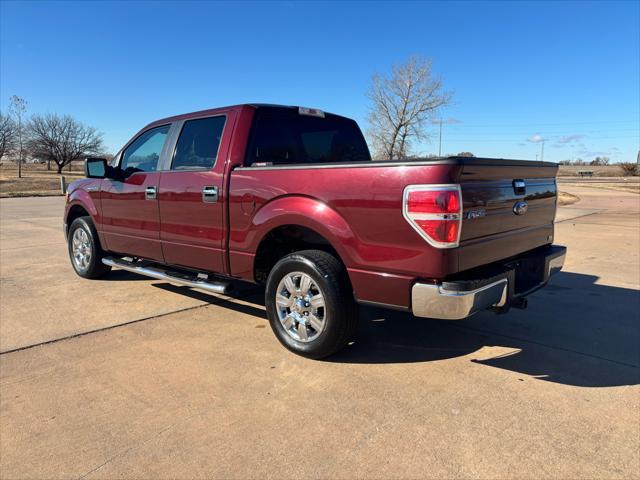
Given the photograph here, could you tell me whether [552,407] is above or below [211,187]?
below

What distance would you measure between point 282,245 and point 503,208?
185 cm

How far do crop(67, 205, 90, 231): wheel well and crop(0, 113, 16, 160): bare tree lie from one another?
203ft

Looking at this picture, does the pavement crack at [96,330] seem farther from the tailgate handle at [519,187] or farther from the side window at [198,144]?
the tailgate handle at [519,187]

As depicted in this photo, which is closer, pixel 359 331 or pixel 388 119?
pixel 359 331

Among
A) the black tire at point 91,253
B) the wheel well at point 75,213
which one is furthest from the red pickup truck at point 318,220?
the wheel well at point 75,213

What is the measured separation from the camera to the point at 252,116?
4.42m

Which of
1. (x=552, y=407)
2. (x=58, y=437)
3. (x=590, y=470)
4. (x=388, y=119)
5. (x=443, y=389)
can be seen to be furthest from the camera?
(x=388, y=119)

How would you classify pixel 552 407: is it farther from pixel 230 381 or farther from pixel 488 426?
pixel 230 381

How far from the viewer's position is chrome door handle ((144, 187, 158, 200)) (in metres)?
5.03

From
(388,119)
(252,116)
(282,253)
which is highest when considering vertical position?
(388,119)

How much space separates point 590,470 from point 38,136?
250 ft

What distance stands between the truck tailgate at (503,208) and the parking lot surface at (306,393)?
0.89m

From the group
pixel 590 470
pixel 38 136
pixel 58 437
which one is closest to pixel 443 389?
pixel 590 470

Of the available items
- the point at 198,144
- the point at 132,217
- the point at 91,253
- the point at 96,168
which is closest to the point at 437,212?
the point at 198,144
